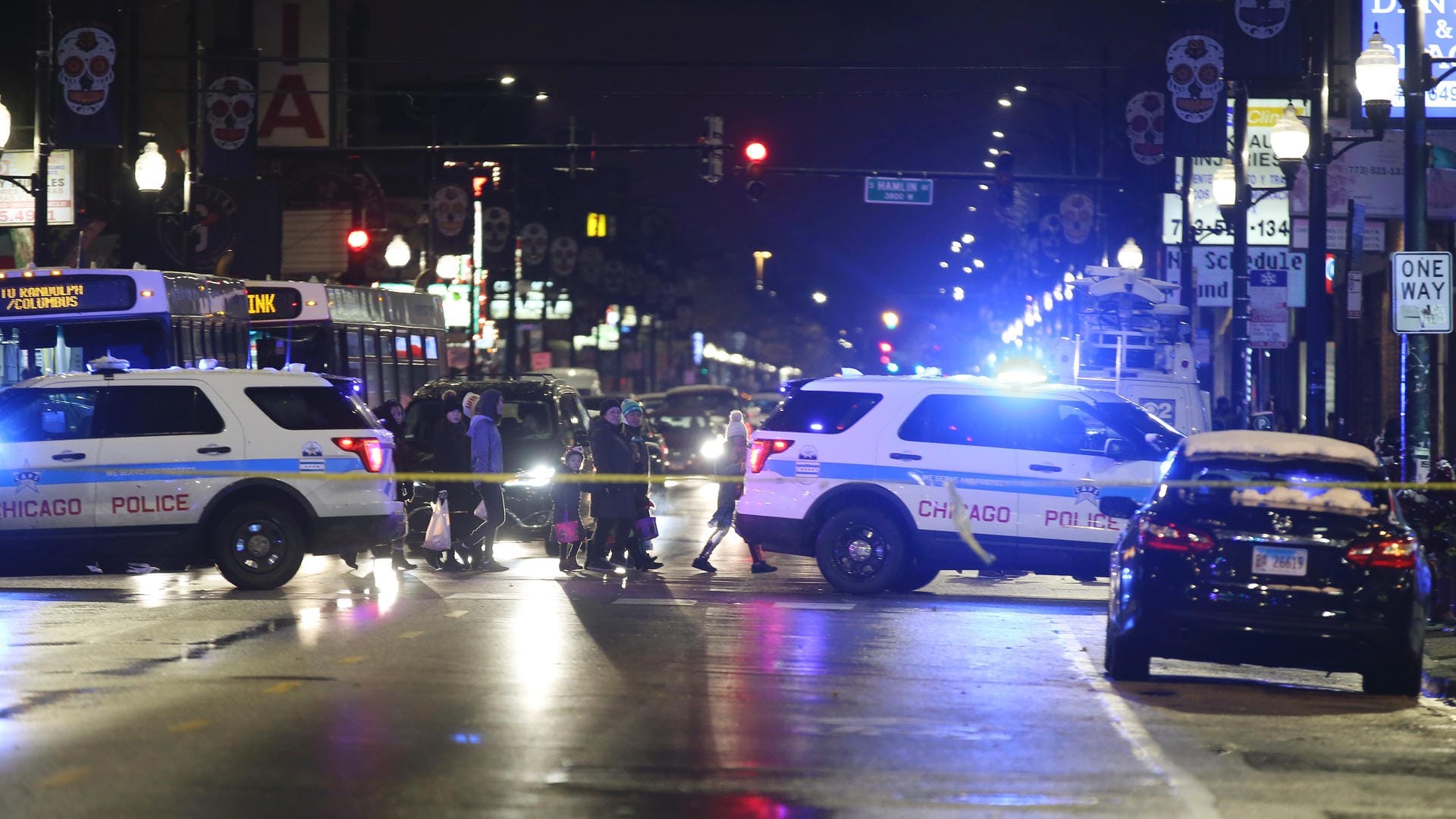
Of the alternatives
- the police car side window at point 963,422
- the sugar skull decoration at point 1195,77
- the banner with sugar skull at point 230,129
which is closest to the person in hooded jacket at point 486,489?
the police car side window at point 963,422

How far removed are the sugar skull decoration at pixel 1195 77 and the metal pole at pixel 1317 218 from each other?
4874 mm

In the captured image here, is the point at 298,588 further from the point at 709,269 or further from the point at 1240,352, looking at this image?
the point at 709,269

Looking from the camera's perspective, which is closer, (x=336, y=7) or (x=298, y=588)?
(x=298, y=588)

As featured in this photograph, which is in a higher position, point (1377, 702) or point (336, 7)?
point (336, 7)

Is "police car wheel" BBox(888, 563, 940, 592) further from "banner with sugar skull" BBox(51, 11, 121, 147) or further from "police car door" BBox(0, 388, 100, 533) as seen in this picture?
"banner with sugar skull" BBox(51, 11, 121, 147)

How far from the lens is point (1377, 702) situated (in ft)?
36.2

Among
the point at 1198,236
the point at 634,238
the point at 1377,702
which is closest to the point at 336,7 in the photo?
the point at 1198,236

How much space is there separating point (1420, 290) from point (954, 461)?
16.3 ft

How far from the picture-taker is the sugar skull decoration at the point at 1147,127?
35812mm

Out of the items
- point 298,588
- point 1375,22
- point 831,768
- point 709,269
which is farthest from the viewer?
point 709,269

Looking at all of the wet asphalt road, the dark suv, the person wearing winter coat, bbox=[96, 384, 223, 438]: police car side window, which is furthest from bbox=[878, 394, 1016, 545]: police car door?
bbox=[96, 384, 223, 438]: police car side window

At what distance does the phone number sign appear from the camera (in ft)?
115

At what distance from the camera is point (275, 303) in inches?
1140

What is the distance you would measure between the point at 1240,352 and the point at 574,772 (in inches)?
875
